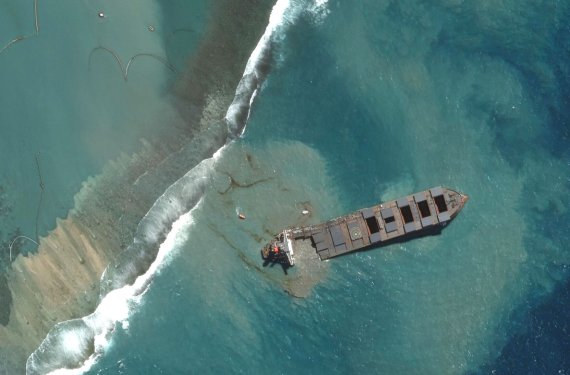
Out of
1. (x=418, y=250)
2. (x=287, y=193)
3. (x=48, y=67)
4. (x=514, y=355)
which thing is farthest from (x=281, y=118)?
(x=514, y=355)

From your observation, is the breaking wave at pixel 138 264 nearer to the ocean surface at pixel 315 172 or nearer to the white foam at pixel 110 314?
the white foam at pixel 110 314

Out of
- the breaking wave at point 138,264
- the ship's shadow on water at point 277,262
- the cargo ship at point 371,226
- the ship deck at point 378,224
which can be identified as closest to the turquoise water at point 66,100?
the breaking wave at point 138,264

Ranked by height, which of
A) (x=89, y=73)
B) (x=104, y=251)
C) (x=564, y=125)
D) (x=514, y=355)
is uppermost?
(x=89, y=73)

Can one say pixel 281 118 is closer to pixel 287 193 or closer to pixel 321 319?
pixel 287 193

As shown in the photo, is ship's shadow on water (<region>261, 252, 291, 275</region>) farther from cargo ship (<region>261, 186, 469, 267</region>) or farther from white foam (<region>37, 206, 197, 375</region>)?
white foam (<region>37, 206, 197, 375</region>)

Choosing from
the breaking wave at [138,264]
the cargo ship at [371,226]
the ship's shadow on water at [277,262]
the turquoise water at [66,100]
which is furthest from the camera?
the cargo ship at [371,226]

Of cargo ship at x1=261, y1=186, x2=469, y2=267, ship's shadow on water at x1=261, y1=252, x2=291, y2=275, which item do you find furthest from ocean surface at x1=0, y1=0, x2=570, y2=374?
cargo ship at x1=261, y1=186, x2=469, y2=267
